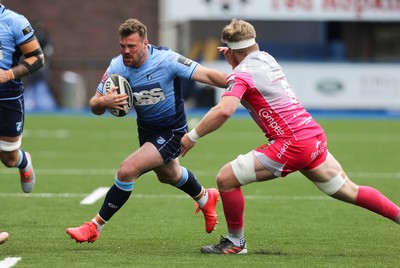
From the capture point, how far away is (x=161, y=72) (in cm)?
828

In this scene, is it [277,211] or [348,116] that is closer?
[277,211]

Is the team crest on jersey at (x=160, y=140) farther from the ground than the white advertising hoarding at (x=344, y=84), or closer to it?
farther from the ground

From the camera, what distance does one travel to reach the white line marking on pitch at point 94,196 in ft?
36.1

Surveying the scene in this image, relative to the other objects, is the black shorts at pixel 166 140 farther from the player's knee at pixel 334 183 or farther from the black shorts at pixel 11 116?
the black shorts at pixel 11 116

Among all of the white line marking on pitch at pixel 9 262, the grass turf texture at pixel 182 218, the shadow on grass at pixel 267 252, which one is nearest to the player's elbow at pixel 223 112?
the grass turf texture at pixel 182 218

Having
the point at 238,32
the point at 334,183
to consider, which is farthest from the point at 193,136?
the point at 334,183

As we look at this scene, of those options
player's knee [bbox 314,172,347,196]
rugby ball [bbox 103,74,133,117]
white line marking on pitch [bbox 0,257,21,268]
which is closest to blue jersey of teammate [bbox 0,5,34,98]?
rugby ball [bbox 103,74,133,117]

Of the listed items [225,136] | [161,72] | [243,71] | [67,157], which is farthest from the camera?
[225,136]

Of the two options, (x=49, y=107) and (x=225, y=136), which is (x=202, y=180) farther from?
(x=49, y=107)

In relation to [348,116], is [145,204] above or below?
above

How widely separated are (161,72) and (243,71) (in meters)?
0.93

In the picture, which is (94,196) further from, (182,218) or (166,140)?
(166,140)

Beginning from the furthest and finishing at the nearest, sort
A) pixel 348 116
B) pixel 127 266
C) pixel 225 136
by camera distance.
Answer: pixel 348 116, pixel 225 136, pixel 127 266

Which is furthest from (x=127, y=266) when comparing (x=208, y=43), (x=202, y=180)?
(x=208, y=43)
